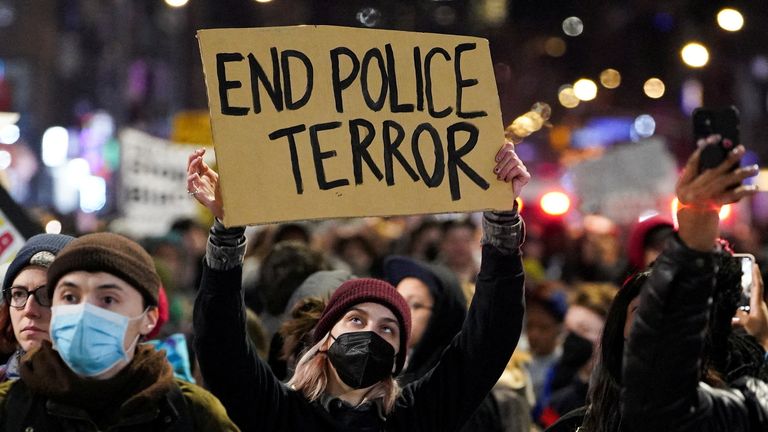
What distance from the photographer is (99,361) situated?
14.8 feet

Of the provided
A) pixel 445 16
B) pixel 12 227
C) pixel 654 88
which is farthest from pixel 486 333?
pixel 654 88

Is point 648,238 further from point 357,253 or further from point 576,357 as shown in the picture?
point 357,253

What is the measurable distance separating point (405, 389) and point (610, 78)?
39.5 m

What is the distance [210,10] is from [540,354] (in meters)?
40.2

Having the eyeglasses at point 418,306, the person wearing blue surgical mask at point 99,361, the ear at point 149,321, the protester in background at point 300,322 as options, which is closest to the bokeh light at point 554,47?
the eyeglasses at point 418,306

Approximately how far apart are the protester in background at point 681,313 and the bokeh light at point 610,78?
38.3 meters

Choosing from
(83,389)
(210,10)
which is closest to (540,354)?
(83,389)

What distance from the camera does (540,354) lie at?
9.68 meters

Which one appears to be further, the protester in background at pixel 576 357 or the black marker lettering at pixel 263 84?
the protester in background at pixel 576 357

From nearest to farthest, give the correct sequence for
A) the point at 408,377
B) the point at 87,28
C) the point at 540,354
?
the point at 408,377
the point at 540,354
the point at 87,28

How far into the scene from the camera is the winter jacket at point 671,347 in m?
3.64

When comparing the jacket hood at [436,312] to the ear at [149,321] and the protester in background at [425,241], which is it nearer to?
the ear at [149,321]

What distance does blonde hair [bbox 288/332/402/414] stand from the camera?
4.92m

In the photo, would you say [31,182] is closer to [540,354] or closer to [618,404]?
[540,354]
